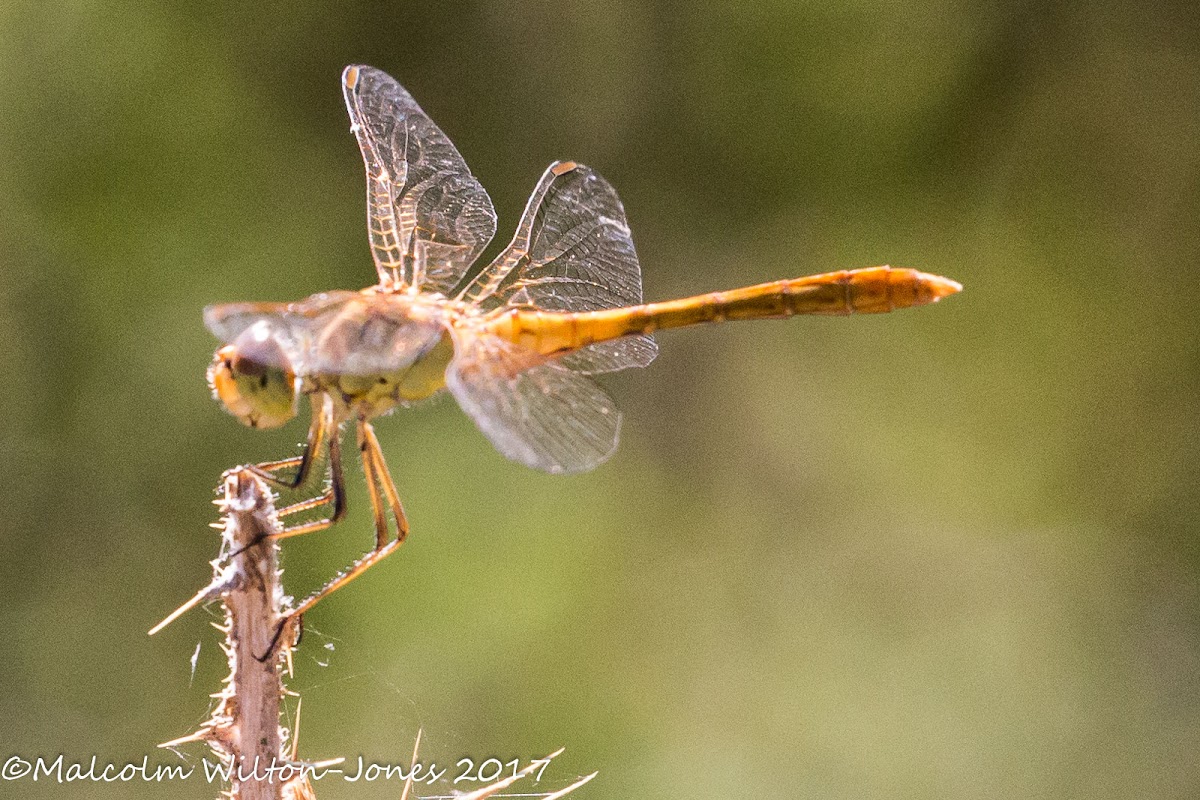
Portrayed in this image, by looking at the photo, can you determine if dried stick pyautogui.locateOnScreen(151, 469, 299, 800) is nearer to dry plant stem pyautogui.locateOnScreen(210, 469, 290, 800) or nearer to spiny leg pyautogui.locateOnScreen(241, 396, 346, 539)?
dry plant stem pyautogui.locateOnScreen(210, 469, 290, 800)

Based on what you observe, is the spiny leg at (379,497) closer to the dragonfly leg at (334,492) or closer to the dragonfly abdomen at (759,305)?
the dragonfly leg at (334,492)

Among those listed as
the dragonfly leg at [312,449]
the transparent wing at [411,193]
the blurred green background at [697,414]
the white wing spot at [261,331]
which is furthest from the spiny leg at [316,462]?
the blurred green background at [697,414]

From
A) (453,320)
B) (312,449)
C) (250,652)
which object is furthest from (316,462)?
(250,652)

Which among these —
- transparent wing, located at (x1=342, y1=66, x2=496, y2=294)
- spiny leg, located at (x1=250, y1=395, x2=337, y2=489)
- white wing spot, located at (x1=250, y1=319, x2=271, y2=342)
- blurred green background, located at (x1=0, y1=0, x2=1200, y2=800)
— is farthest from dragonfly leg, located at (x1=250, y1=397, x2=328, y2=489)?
blurred green background, located at (x1=0, y1=0, x2=1200, y2=800)

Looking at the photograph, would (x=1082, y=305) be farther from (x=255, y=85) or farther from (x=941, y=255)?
(x=255, y=85)

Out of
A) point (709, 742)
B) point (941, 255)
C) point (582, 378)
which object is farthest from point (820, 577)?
point (582, 378)
